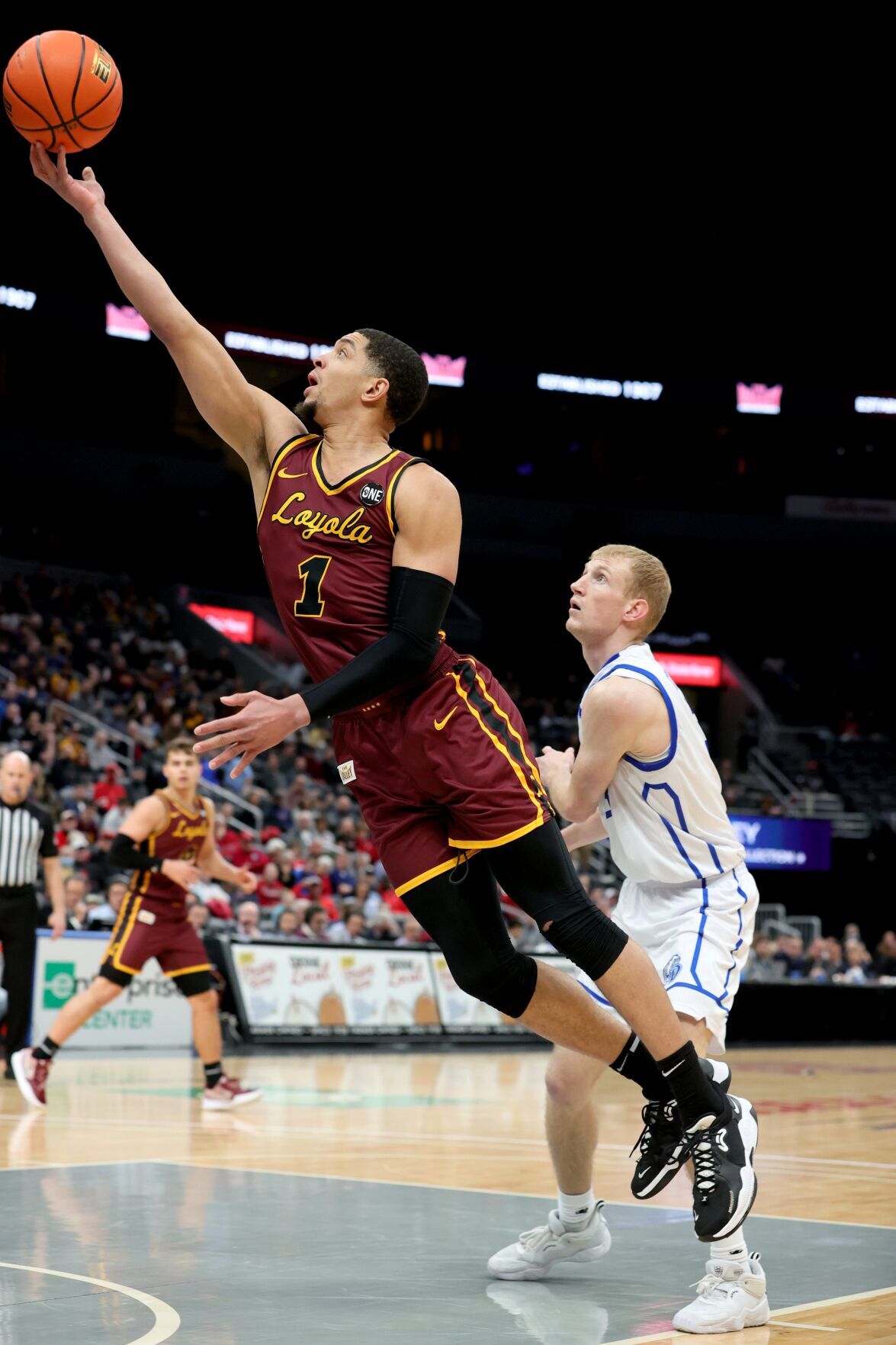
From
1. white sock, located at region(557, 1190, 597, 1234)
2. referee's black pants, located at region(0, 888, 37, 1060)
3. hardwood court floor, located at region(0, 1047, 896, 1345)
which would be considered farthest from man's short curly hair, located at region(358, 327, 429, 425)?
referee's black pants, located at region(0, 888, 37, 1060)

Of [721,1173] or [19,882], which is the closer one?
[721,1173]

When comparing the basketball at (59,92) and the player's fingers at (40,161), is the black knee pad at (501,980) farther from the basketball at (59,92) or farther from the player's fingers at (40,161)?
the basketball at (59,92)

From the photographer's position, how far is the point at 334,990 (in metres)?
16.1

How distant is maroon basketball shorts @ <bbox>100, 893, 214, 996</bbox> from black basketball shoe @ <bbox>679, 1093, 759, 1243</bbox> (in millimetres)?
6636

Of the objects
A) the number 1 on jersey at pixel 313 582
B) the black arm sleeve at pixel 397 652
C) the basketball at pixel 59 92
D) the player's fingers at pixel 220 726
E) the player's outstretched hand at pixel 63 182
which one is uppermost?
the basketball at pixel 59 92

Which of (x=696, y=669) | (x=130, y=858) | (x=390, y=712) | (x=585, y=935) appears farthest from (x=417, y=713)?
(x=696, y=669)

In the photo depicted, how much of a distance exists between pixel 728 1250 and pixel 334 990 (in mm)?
12198

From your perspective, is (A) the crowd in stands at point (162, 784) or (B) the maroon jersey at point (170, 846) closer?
(B) the maroon jersey at point (170, 846)

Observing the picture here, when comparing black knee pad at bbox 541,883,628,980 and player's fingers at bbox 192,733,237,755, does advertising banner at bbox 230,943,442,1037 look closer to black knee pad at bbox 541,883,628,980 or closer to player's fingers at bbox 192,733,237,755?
black knee pad at bbox 541,883,628,980

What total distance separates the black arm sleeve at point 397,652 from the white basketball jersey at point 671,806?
0.70m

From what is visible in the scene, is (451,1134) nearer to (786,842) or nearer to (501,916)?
(501,916)

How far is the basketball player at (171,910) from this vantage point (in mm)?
10258

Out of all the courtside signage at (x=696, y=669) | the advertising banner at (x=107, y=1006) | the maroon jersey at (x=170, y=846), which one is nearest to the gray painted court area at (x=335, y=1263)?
the maroon jersey at (x=170, y=846)

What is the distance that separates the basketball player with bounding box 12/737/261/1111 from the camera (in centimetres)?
1026
